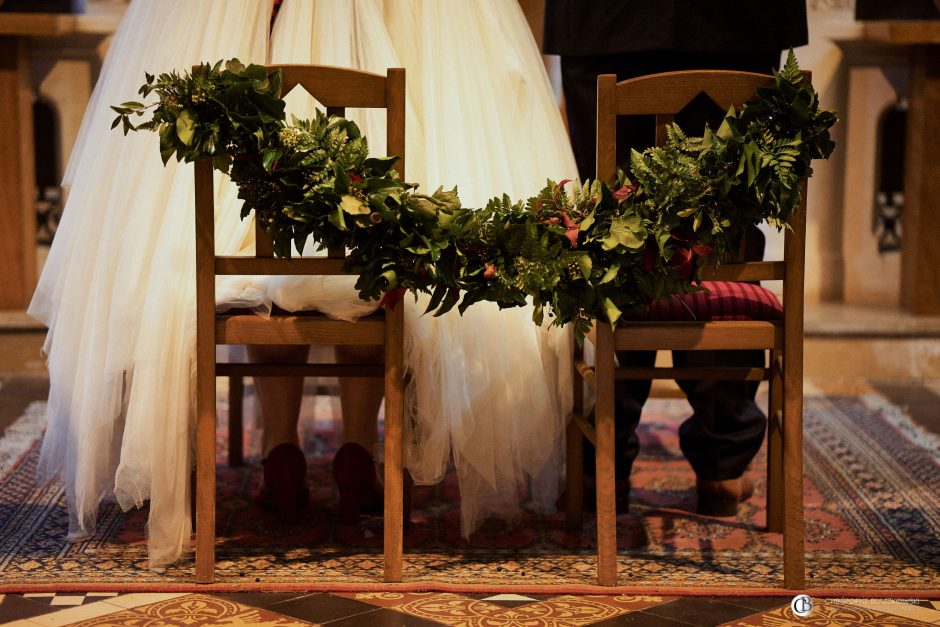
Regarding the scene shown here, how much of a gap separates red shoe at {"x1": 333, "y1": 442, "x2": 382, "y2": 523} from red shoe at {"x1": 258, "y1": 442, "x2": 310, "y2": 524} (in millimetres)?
93

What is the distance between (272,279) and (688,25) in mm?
1141

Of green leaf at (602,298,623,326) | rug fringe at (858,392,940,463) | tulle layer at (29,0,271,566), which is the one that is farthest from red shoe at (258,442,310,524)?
rug fringe at (858,392,940,463)

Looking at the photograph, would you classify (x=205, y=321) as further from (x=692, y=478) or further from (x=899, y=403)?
(x=899, y=403)

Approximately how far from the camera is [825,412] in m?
4.03

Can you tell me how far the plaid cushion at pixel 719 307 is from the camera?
239 cm

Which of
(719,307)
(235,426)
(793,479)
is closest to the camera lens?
(793,479)

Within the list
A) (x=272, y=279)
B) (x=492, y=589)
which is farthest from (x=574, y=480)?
(x=272, y=279)

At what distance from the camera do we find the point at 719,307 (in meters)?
2.39

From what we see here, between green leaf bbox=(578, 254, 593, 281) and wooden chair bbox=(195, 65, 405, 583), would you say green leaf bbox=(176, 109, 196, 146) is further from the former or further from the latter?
green leaf bbox=(578, 254, 593, 281)

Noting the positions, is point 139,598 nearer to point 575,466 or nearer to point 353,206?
point 353,206

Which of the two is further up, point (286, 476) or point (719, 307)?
point (719, 307)

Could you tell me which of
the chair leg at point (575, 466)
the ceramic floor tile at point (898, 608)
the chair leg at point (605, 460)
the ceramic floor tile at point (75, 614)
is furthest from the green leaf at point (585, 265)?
the ceramic floor tile at point (75, 614)

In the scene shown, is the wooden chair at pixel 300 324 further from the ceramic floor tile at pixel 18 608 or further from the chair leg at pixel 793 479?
the chair leg at pixel 793 479

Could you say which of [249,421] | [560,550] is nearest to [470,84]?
[560,550]
